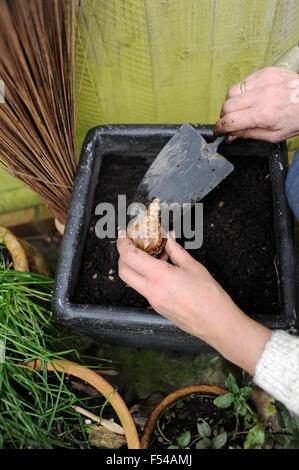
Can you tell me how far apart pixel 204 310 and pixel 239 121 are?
44 centimetres

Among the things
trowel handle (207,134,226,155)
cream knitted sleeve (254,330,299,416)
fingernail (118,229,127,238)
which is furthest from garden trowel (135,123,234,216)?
cream knitted sleeve (254,330,299,416)

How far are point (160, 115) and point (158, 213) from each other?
54cm

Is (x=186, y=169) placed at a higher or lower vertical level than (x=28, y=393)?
higher

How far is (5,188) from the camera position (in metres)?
1.41

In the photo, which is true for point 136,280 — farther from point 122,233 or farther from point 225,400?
point 225,400

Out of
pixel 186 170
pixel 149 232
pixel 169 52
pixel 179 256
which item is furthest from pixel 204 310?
pixel 169 52

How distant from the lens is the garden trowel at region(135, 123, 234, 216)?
0.97 m

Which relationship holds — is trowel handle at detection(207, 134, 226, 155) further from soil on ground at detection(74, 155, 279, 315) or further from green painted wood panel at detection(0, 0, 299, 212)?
green painted wood panel at detection(0, 0, 299, 212)

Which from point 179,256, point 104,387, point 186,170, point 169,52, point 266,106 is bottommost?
point 104,387

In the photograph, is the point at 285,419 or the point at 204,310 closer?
the point at 204,310

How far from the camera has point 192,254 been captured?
3.33 feet

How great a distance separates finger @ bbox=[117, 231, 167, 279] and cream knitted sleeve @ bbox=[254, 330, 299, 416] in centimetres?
26

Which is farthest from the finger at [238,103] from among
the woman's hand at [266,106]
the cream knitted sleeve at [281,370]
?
the cream knitted sleeve at [281,370]
